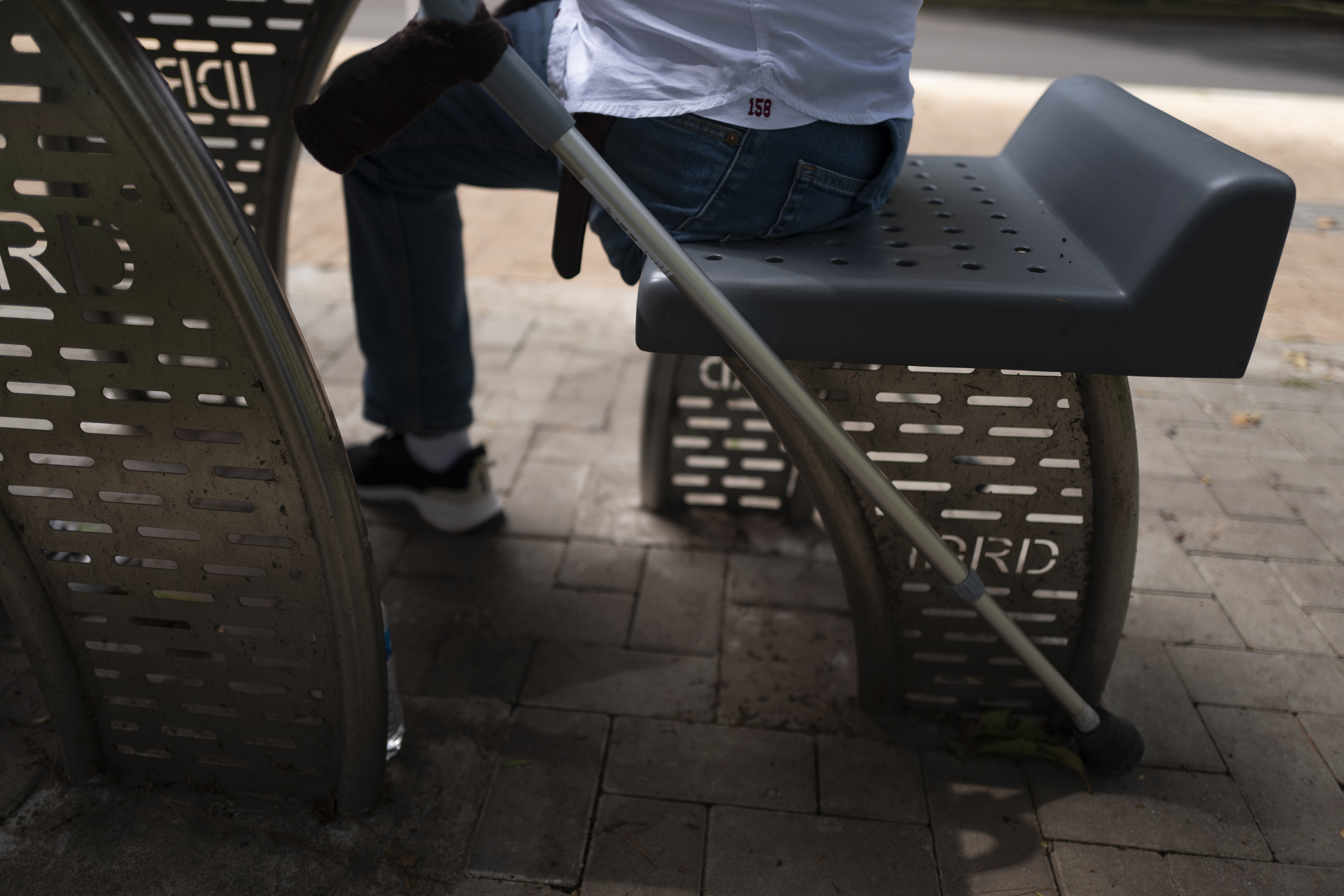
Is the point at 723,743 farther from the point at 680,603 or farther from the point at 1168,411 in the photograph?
the point at 1168,411

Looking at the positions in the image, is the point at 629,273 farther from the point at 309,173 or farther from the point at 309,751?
the point at 309,173

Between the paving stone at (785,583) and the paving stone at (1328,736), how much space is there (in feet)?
2.87

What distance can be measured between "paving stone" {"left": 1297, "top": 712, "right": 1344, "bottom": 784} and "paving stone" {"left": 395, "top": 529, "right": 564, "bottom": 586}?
1.52 m

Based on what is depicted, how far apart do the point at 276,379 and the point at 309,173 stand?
4.40 m

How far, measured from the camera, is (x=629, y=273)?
1.56 metres

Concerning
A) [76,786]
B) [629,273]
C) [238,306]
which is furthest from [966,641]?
[76,786]

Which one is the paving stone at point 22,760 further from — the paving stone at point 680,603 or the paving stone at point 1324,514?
the paving stone at point 1324,514

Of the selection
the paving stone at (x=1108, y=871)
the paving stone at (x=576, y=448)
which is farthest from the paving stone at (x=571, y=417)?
the paving stone at (x=1108, y=871)

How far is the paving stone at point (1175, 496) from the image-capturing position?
2.49 meters

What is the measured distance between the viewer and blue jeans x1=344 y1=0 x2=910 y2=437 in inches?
54.4

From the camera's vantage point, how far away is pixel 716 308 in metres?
1.21

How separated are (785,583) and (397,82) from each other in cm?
143

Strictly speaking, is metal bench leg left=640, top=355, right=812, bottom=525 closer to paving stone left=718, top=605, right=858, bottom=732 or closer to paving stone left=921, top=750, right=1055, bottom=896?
paving stone left=718, top=605, right=858, bottom=732

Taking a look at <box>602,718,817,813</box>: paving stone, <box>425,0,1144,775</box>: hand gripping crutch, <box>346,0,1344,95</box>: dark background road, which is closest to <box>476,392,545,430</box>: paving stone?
<box>602,718,817,813</box>: paving stone
